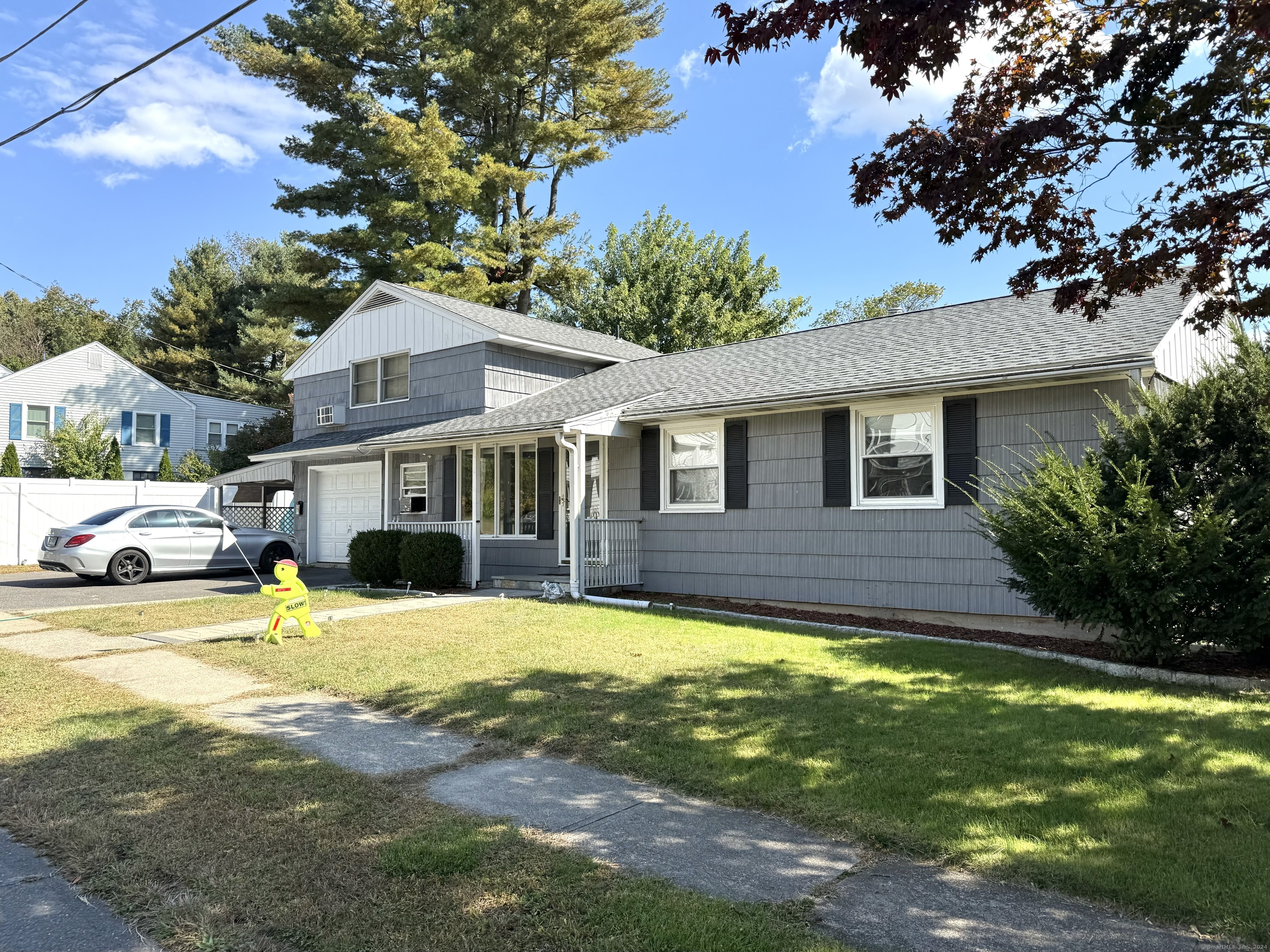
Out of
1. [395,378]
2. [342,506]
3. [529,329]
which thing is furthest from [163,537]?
[529,329]

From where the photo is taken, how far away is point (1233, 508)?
6.89 meters

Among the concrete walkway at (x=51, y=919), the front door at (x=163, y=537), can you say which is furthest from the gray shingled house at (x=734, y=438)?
the concrete walkway at (x=51, y=919)

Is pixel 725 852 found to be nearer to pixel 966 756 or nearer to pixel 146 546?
pixel 966 756

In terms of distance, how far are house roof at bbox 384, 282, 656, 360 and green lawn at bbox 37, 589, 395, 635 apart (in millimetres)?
6378

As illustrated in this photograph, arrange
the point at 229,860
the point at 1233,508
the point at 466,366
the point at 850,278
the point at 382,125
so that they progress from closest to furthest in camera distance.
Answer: the point at 229,860, the point at 1233,508, the point at 466,366, the point at 382,125, the point at 850,278

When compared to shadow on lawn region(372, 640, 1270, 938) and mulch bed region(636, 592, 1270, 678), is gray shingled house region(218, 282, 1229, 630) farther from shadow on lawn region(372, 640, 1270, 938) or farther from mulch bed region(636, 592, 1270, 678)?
shadow on lawn region(372, 640, 1270, 938)

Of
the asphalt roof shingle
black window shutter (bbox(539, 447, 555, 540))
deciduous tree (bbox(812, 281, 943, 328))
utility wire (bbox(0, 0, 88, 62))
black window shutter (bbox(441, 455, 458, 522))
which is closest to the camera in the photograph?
utility wire (bbox(0, 0, 88, 62))

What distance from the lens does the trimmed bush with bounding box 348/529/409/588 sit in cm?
1470

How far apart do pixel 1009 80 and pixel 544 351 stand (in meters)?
12.7

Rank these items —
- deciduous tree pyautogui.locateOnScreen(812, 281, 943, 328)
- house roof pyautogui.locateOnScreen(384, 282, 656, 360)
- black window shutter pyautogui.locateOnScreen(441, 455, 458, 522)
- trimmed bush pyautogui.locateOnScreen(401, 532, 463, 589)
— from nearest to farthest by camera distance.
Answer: trimmed bush pyautogui.locateOnScreen(401, 532, 463, 589) < black window shutter pyautogui.locateOnScreen(441, 455, 458, 522) < house roof pyautogui.locateOnScreen(384, 282, 656, 360) < deciduous tree pyautogui.locateOnScreen(812, 281, 943, 328)

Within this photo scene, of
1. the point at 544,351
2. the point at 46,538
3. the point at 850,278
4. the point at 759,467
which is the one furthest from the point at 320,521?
the point at 850,278

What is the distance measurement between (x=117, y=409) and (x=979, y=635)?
1341 inches

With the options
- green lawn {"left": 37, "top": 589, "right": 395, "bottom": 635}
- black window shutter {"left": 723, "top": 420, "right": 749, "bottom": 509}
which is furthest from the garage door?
black window shutter {"left": 723, "top": 420, "right": 749, "bottom": 509}

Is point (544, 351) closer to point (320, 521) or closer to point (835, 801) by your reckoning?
point (320, 521)
